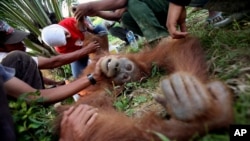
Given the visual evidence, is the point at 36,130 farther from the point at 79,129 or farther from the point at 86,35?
the point at 86,35

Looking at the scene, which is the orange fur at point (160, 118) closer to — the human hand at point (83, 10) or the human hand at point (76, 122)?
the human hand at point (76, 122)

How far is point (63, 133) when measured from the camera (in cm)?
185

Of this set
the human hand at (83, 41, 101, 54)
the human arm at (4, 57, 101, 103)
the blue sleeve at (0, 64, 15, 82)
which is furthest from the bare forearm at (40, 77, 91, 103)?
the human hand at (83, 41, 101, 54)

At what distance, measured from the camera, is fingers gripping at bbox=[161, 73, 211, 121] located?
135 cm

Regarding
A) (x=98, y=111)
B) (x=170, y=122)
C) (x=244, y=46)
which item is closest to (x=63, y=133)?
(x=98, y=111)

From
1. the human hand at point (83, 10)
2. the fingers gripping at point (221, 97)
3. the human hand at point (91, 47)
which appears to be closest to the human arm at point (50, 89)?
the human hand at point (83, 10)

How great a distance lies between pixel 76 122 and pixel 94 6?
1488 mm

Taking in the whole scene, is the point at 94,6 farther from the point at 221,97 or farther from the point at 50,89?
the point at 221,97

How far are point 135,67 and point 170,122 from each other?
3.89 ft

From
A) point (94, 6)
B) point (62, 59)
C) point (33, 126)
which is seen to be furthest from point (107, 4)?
point (33, 126)

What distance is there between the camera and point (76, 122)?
1.85m

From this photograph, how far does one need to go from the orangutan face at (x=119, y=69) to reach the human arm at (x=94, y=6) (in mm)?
644

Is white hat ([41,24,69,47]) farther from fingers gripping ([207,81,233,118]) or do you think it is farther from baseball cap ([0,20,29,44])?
fingers gripping ([207,81,233,118])

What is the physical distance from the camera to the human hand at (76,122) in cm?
177
